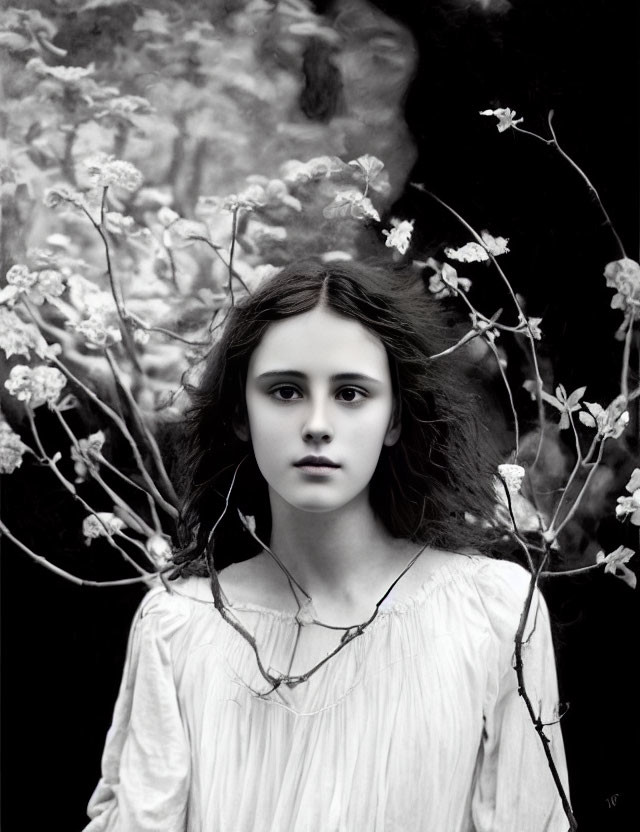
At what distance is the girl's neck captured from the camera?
4.83ft

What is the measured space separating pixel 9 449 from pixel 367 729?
2.45 feet

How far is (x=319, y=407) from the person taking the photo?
4.42ft

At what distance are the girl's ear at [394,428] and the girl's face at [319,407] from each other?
2.0 inches

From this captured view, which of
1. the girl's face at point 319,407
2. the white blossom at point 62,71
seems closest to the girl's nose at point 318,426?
the girl's face at point 319,407

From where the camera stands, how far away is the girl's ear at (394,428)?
1467 mm

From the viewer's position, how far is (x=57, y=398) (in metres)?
1.78

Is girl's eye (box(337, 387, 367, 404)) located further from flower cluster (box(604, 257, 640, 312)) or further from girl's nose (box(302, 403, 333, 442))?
flower cluster (box(604, 257, 640, 312))

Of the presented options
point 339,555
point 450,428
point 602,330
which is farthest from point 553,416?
point 339,555

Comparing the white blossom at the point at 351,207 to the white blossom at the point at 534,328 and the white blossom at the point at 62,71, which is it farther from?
the white blossom at the point at 62,71

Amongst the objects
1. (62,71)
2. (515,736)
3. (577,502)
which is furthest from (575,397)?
(62,71)

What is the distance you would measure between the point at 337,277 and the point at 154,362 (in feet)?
1.67

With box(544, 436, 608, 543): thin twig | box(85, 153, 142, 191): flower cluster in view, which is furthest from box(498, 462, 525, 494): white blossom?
box(85, 153, 142, 191): flower cluster

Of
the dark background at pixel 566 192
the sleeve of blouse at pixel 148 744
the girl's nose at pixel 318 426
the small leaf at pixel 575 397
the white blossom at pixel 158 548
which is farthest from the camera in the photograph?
the white blossom at pixel 158 548

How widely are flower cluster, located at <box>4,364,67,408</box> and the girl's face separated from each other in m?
0.45
